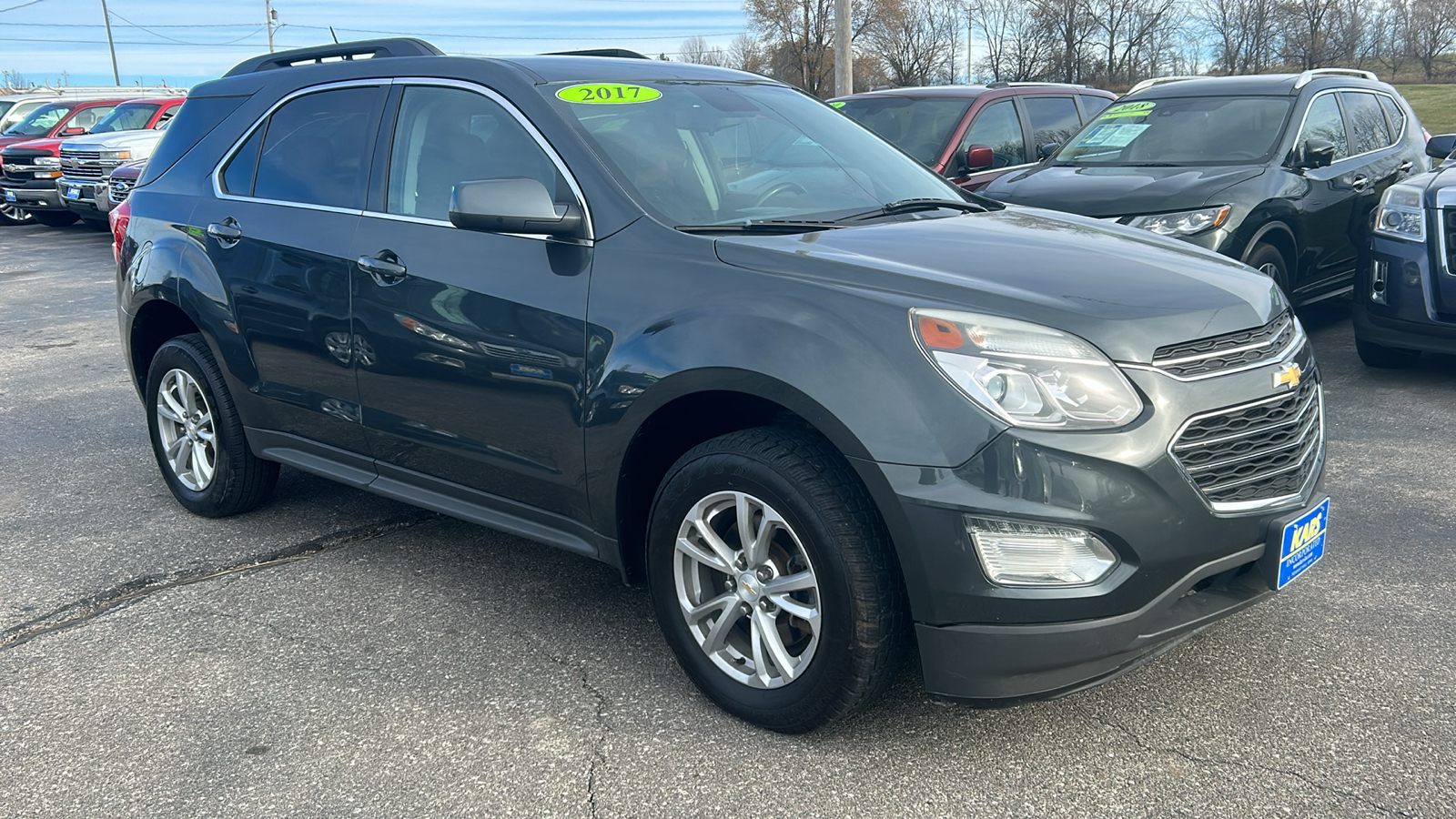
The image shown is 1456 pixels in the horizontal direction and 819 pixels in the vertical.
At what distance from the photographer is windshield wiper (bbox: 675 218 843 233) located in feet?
10.8

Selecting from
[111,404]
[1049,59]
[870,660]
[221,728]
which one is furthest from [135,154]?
[1049,59]

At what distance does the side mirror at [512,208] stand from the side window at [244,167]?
Answer: 5.16ft

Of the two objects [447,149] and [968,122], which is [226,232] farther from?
[968,122]

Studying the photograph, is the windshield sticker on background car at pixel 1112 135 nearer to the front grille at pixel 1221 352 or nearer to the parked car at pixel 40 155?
the front grille at pixel 1221 352

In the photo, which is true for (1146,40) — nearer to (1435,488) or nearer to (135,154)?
(135,154)

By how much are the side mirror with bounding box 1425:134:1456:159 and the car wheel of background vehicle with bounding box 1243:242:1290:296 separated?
1495 mm

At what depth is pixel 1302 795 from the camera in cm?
266

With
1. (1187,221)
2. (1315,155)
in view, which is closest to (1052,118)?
(1315,155)

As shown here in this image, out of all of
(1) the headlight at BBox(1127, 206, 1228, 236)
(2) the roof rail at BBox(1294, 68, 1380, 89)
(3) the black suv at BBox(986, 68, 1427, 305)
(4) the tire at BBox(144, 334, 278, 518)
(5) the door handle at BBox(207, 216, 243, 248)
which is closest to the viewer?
(5) the door handle at BBox(207, 216, 243, 248)

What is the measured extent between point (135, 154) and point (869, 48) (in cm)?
5585

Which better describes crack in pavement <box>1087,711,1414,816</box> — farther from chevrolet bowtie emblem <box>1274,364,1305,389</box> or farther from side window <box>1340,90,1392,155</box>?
side window <box>1340,90,1392,155</box>

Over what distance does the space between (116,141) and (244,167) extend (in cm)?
1465

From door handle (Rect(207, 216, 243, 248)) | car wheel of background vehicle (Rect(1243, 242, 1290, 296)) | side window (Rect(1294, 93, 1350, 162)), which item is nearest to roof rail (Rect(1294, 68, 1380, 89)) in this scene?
side window (Rect(1294, 93, 1350, 162))

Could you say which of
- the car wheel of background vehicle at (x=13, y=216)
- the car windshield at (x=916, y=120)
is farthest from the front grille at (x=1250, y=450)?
the car wheel of background vehicle at (x=13, y=216)
